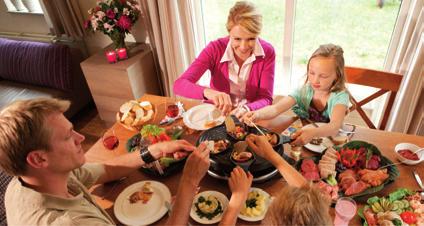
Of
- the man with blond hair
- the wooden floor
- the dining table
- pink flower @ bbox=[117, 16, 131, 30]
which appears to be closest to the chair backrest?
the dining table

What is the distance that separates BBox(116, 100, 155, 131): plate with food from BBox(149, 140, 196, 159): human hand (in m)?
0.28

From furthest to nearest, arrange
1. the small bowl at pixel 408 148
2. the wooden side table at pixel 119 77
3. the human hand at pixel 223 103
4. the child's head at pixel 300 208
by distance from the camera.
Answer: the wooden side table at pixel 119 77
the human hand at pixel 223 103
the small bowl at pixel 408 148
the child's head at pixel 300 208

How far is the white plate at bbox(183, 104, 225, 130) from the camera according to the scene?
1542mm

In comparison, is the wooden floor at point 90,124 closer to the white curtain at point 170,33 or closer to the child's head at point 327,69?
the white curtain at point 170,33

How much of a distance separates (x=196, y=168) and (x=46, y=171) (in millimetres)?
514

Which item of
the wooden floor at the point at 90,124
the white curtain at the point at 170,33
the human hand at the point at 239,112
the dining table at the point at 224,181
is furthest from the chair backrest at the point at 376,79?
the white curtain at the point at 170,33

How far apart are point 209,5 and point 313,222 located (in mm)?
2471

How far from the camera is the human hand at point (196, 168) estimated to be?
111 centimetres

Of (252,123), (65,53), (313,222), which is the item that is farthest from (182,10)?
(313,222)

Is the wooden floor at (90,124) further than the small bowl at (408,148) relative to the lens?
Yes

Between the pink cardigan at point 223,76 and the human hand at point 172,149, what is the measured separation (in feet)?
1.88

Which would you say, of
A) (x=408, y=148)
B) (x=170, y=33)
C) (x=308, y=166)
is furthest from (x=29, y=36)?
(x=408, y=148)

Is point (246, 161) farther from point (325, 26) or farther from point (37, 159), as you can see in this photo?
point (325, 26)

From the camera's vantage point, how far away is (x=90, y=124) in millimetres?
3158
